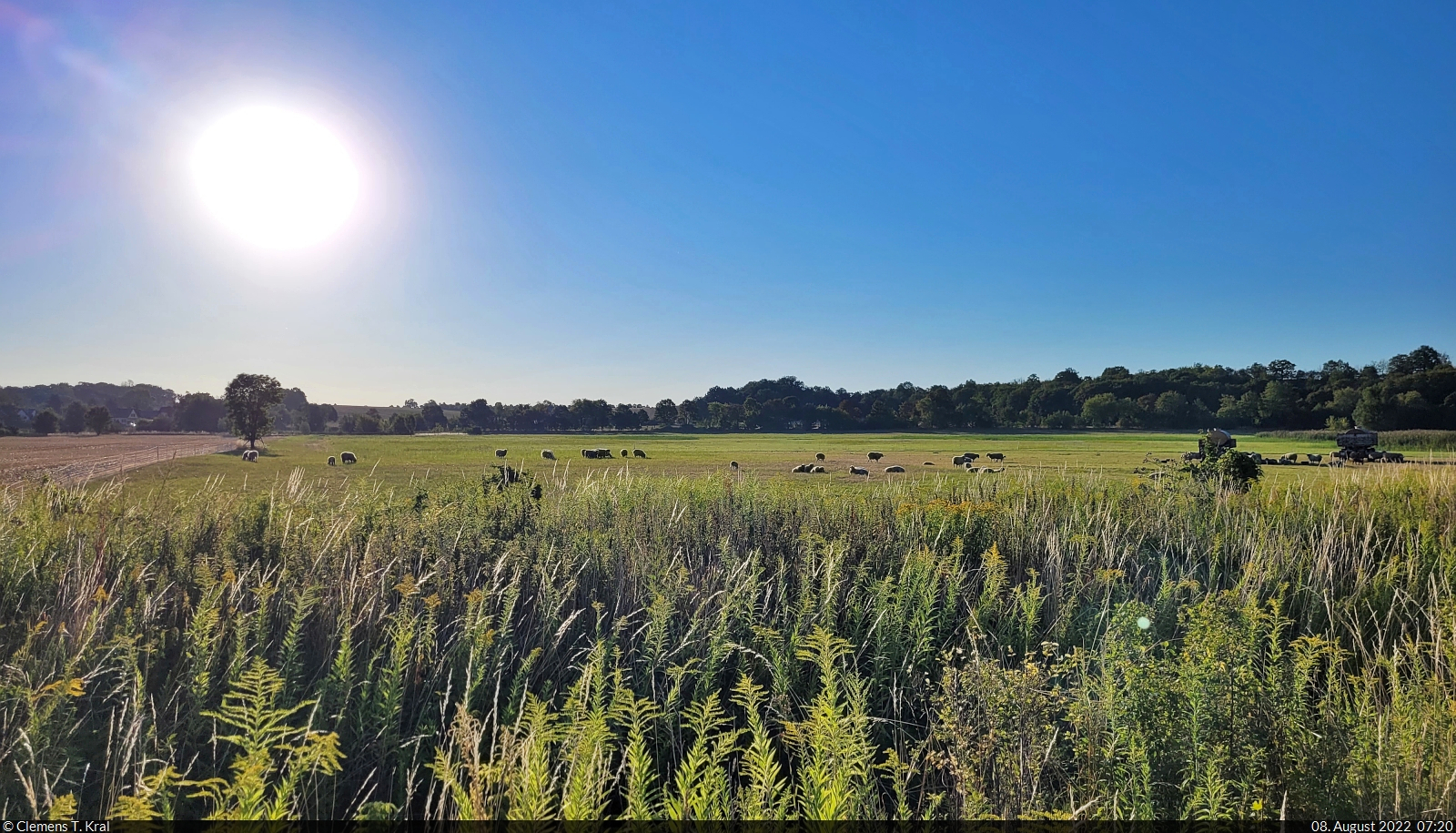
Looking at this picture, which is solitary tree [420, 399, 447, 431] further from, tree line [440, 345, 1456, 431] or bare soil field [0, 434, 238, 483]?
bare soil field [0, 434, 238, 483]

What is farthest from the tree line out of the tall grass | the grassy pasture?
the tall grass

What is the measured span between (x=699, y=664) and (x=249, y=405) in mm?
76101

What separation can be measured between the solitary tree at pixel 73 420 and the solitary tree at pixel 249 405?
4513cm

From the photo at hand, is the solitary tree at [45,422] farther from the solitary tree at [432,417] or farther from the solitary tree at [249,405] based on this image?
the solitary tree at [432,417]

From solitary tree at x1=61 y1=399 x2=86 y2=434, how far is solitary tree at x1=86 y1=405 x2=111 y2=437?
5.38 m

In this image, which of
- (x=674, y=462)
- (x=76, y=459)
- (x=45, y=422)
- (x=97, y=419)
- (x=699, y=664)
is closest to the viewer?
(x=699, y=664)

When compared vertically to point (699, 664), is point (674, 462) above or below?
below

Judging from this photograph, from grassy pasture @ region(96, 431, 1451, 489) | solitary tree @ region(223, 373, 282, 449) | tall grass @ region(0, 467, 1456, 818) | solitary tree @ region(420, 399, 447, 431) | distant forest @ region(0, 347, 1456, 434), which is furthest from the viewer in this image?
solitary tree @ region(420, 399, 447, 431)

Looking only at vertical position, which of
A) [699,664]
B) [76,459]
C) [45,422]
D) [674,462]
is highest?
[45,422]

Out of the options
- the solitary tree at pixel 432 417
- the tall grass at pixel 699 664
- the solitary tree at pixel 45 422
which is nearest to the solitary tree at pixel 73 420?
the solitary tree at pixel 45 422

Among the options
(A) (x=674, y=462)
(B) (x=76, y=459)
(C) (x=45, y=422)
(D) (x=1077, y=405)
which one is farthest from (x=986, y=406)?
(C) (x=45, y=422)

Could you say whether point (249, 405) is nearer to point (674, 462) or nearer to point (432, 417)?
point (674, 462)

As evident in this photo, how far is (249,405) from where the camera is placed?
63938 millimetres

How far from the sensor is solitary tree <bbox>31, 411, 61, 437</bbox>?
82000mm
